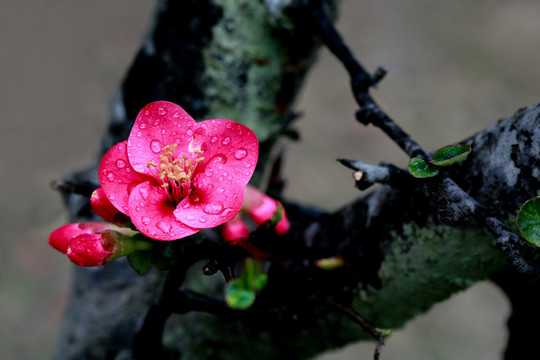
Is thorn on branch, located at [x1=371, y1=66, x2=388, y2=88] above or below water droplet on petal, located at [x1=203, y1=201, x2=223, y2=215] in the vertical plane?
above

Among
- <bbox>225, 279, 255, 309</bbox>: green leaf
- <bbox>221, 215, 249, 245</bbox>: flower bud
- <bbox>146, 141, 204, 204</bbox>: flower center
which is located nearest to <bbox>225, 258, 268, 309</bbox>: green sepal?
<bbox>225, 279, 255, 309</bbox>: green leaf

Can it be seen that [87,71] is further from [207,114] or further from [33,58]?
[207,114]

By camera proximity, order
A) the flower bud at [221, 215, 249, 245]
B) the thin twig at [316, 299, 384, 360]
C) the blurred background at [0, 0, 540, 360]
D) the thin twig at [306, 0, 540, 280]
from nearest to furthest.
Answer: the thin twig at [306, 0, 540, 280] < the thin twig at [316, 299, 384, 360] < the flower bud at [221, 215, 249, 245] < the blurred background at [0, 0, 540, 360]

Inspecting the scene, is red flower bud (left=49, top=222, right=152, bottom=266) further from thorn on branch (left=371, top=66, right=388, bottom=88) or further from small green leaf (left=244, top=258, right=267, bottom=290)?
thorn on branch (left=371, top=66, right=388, bottom=88)

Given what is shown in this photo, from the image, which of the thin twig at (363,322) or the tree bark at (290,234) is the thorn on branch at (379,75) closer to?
the tree bark at (290,234)

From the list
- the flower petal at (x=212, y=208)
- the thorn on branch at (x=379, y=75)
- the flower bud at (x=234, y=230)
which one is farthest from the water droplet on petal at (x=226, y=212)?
the thorn on branch at (x=379, y=75)

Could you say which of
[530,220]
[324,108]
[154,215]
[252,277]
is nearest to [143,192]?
[154,215]

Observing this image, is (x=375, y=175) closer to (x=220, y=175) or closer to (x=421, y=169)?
(x=421, y=169)
